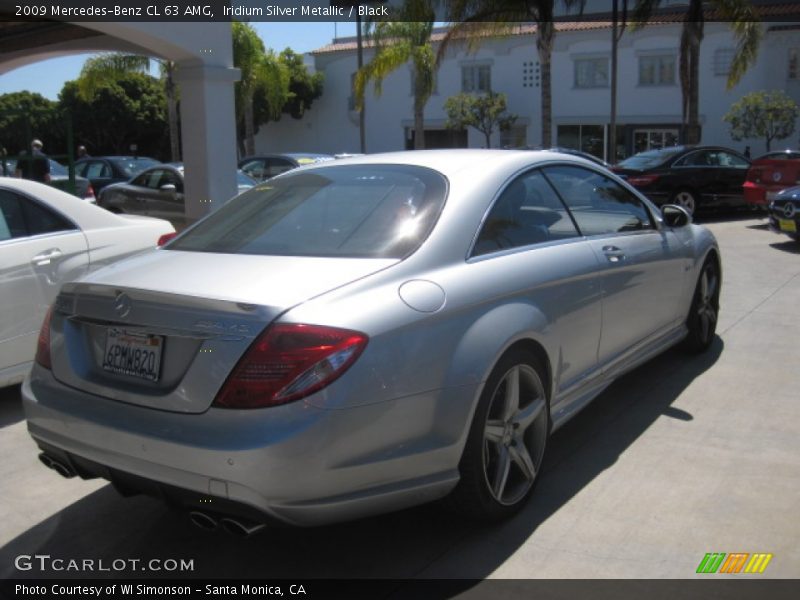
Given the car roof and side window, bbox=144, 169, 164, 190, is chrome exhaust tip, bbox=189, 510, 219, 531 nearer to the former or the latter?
the car roof

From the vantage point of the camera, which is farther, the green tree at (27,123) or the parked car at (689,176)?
the parked car at (689,176)

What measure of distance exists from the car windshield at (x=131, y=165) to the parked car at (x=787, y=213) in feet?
44.1

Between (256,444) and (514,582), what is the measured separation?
114 cm

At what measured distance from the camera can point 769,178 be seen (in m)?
A: 13.3

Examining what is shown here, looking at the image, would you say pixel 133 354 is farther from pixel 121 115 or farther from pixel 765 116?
pixel 121 115

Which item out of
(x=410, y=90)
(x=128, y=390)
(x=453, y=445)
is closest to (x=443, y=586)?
(x=453, y=445)

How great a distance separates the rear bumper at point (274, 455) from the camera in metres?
2.63

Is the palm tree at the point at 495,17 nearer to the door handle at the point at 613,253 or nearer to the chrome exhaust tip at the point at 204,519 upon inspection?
the door handle at the point at 613,253

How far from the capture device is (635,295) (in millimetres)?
4512

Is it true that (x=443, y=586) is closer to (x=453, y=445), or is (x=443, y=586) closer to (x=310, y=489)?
(x=453, y=445)

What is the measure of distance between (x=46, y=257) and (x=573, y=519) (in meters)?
3.63

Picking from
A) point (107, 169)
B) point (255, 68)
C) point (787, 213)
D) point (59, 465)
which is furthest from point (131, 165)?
point (59, 465)

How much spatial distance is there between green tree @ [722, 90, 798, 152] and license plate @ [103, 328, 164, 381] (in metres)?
29.9

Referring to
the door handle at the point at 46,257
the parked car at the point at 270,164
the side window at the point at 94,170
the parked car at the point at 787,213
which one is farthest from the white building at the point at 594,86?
the door handle at the point at 46,257
